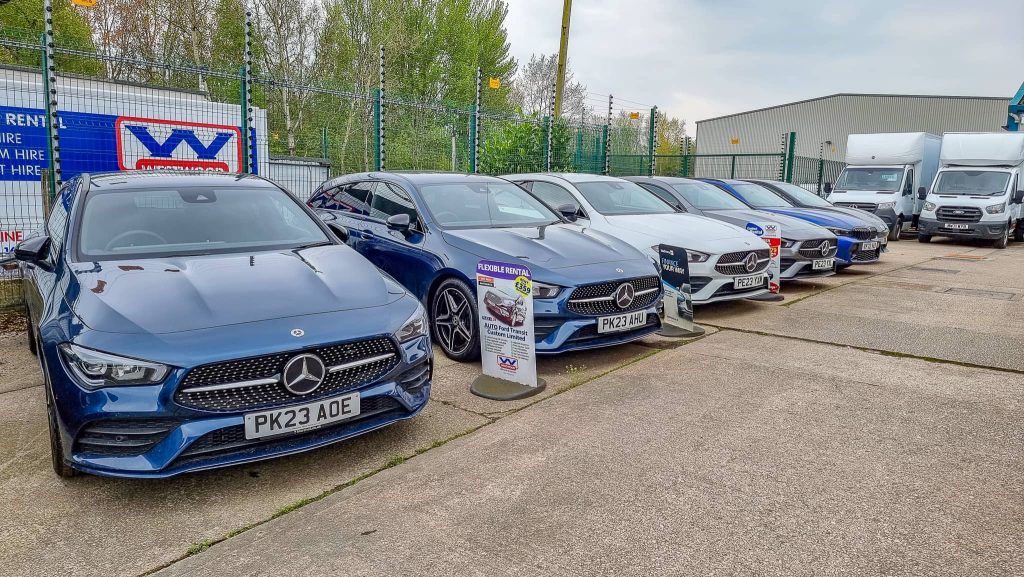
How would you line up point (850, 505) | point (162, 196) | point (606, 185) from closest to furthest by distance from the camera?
point (850, 505) < point (162, 196) < point (606, 185)

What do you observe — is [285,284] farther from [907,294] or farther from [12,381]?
[907,294]

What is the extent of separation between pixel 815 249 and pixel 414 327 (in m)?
6.94

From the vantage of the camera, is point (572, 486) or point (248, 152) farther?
point (248, 152)

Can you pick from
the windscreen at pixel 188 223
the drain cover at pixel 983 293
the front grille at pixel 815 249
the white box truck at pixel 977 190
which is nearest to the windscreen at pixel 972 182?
the white box truck at pixel 977 190

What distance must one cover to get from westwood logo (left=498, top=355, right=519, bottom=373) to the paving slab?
0.35 m

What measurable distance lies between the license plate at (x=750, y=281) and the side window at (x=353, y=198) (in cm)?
369

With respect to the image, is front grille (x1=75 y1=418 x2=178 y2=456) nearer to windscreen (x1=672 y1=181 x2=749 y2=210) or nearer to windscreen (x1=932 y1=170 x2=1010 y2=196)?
windscreen (x1=672 y1=181 x2=749 y2=210)

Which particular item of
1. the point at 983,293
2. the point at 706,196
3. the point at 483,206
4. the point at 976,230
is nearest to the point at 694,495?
the point at 483,206

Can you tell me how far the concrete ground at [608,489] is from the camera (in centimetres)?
266

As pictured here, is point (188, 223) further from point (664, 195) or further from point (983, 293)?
point (983, 293)

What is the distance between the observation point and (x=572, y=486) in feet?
10.8

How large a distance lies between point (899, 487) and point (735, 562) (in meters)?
1.15

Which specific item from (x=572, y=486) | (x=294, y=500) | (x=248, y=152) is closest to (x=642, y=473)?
(x=572, y=486)

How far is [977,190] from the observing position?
16281 mm
